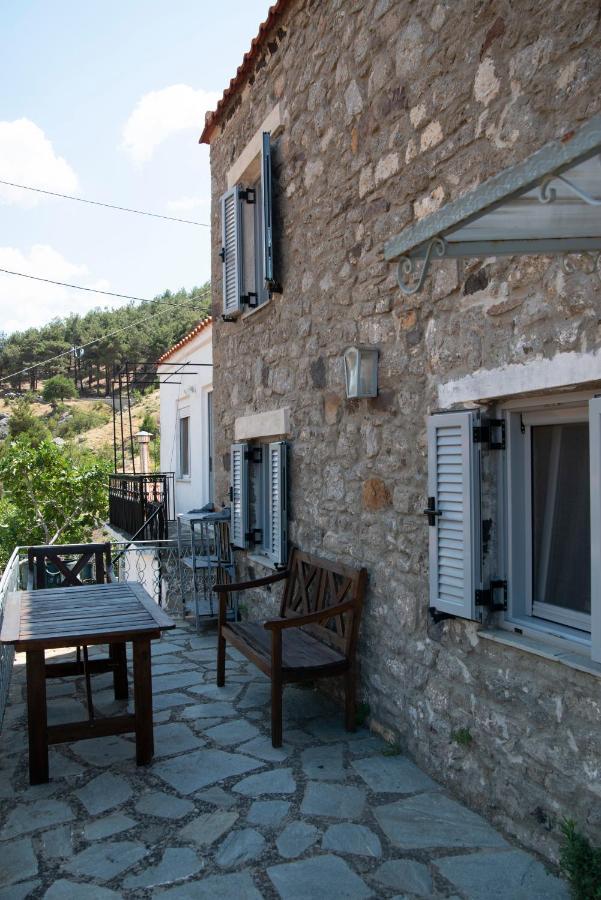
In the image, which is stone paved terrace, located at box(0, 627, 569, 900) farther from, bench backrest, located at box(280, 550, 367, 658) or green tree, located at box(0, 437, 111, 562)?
green tree, located at box(0, 437, 111, 562)

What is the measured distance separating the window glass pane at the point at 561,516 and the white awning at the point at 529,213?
0.89 metres

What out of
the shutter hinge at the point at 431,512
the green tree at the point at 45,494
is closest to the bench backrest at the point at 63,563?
the shutter hinge at the point at 431,512

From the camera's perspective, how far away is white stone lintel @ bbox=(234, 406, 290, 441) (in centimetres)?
534

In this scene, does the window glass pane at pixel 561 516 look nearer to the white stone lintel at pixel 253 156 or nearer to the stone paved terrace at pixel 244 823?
the stone paved terrace at pixel 244 823

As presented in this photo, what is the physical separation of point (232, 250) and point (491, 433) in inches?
154

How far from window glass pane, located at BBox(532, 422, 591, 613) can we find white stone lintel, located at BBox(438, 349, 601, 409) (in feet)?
0.94

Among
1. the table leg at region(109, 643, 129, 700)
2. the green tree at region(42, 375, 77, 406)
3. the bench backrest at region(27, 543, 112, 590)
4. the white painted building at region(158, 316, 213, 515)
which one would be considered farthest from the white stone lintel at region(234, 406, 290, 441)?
the green tree at region(42, 375, 77, 406)

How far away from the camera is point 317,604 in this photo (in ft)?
15.2

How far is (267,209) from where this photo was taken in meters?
5.35

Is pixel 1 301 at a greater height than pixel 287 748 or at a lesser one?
greater

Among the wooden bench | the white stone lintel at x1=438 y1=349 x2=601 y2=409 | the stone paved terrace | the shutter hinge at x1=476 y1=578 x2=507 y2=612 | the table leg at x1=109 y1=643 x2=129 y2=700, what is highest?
the white stone lintel at x1=438 y1=349 x2=601 y2=409

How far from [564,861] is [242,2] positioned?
723 cm

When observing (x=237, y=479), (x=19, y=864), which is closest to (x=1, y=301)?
(x=237, y=479)

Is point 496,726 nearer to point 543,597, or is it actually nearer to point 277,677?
point 543,597
